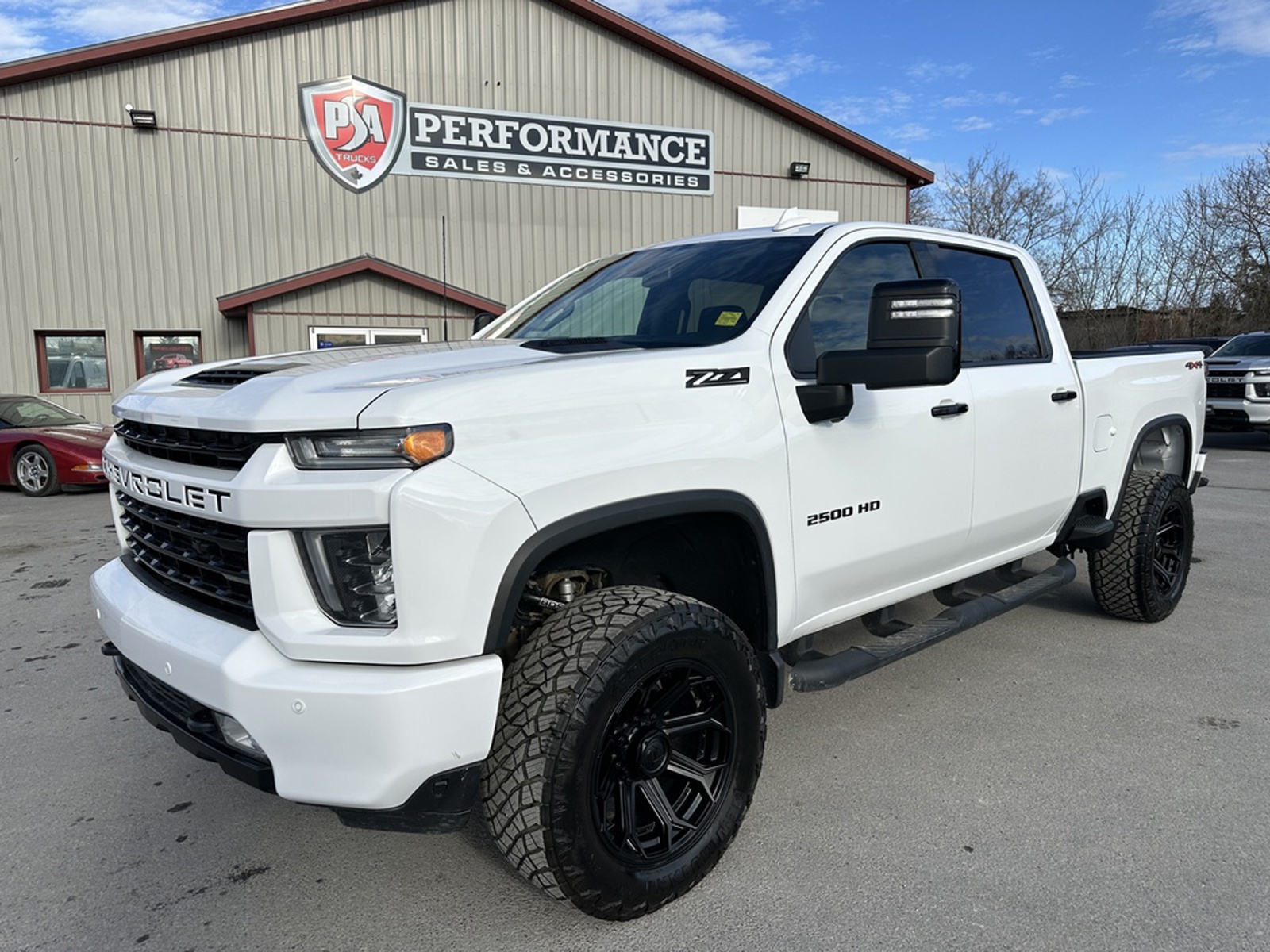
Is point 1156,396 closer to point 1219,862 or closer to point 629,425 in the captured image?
point 1219,862

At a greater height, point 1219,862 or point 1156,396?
point 1156,396

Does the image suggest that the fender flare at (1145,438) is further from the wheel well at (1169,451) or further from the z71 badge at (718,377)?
the z71 badge at (718,377)

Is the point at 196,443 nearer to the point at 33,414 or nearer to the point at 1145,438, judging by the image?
the point at 1145,438

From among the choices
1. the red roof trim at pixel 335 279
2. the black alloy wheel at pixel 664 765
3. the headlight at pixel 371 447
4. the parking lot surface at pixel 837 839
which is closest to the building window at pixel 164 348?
the red roof trim at pixel 335 279

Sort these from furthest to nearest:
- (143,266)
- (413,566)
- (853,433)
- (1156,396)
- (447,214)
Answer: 1. (447,214)
2. (143,266)
3. (1156,396)
4. (853,433)
5. (413,566)

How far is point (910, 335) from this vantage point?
251 centimetres

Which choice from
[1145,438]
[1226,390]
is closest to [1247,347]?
[1226,390]

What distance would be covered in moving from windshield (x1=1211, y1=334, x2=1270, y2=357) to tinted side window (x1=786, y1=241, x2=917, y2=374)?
48.4ft

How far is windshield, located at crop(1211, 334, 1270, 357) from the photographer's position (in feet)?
48.9

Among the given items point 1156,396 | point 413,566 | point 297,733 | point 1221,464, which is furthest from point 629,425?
point 1221,464

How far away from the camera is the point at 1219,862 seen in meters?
2.53

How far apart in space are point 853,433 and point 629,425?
0.92 meters

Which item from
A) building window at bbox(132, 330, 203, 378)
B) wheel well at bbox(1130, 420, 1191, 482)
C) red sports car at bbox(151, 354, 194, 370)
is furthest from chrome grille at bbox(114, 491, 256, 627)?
red sports car at bbox(151, 354, 194, 370)

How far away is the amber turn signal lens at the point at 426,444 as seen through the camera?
191 centimetres
